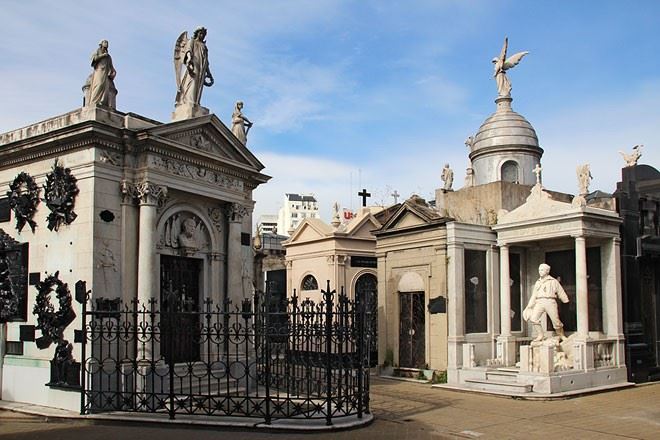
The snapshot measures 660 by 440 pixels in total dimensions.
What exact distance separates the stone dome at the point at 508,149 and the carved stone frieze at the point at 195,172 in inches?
385

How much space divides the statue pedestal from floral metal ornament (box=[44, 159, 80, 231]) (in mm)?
2731

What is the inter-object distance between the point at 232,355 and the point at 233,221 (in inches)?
114

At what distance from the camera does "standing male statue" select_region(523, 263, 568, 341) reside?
15.1m

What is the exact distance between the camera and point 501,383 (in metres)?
14.6

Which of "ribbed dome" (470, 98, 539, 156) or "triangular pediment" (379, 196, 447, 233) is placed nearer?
"triangular pediment" (379, 196, 447, 233)

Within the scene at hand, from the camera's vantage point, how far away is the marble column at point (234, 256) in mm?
14352

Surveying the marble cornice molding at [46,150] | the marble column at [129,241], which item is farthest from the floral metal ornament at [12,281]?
the marble column at [129,241]

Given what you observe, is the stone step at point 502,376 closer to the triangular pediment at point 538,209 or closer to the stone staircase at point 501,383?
the stone staircase at point 501,383

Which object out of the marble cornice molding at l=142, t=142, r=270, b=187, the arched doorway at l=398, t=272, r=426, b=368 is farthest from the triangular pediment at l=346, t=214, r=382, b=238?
the marble cornice molding at l=142, t=142, r=270, b=187

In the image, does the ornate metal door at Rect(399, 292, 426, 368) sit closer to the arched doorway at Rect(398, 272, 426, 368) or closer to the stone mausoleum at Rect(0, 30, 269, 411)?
the arched doorway at Rect(398, 272, 426, 368)

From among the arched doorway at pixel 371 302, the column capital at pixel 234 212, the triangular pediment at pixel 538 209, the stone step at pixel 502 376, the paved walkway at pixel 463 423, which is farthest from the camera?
the triangular pediment at pixel 538 209

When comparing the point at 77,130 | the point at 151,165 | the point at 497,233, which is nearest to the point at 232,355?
the point at 151,165

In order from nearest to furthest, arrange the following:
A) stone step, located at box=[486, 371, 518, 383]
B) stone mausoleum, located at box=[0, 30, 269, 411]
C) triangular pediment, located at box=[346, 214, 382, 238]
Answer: stone mausoleum, located at box=[0, 30, 269, 411] → stone step, located at box=[486, 371, 518, 383] → triangular pediment, located at box=[346, 214, 382, 238]

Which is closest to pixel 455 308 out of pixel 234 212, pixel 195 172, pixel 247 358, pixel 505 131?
pixel 234 212
